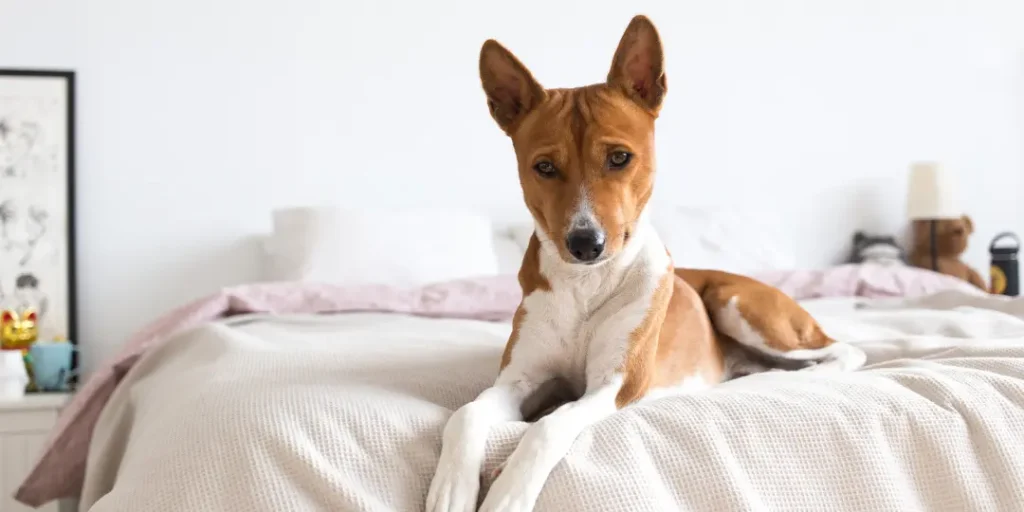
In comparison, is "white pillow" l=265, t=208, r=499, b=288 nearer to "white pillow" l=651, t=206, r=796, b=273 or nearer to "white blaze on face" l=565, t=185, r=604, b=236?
"white pillow" l=651, t=206, r=796, b=273

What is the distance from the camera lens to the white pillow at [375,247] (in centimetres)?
307

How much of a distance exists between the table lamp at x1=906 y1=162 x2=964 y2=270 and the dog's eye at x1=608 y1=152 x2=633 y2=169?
315 cm

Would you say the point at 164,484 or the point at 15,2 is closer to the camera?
the point at 164,484

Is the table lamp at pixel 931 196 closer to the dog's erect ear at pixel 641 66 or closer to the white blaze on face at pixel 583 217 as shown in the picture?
the dog's erect ear at pixel 641 66

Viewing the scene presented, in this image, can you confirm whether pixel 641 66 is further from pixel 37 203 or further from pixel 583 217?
pixel 37 203

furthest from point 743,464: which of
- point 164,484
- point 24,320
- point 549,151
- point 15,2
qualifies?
point 15,2

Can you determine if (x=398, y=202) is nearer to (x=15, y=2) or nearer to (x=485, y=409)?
(x=15, y=2)

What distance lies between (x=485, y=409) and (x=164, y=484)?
1.30ft

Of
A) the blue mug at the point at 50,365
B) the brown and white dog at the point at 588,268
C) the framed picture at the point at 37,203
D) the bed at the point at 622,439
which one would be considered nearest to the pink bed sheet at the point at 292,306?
the blue mug at the point at 50,365

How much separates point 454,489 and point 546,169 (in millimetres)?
489

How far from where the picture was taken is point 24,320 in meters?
3.02

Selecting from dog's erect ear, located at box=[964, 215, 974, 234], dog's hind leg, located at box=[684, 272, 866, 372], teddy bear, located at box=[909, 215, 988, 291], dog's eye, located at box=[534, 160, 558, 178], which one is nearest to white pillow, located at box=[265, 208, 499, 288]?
dog's hind leg, located at box=[684, 272, 866, 372]

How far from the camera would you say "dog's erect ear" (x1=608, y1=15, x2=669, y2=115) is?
1423 millimetres

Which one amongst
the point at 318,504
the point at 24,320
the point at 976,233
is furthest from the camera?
the point at 976,233
